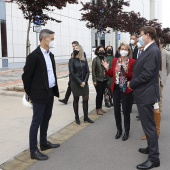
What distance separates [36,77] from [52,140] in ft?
5.10

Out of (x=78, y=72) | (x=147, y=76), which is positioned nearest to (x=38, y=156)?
(x=147, y=76)

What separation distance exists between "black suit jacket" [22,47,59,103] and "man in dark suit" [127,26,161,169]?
1300 millimetres

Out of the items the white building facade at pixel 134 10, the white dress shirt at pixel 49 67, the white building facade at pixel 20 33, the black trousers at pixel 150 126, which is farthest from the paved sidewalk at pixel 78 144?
the white building facade at pixel 134 10

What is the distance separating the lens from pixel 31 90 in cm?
450

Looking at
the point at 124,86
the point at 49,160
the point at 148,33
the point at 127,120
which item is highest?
the point at 148,33

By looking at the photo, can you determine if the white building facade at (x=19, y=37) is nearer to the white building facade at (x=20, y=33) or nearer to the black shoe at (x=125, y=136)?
the white building facade at (x=20, y=33)

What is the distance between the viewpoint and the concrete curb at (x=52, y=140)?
428 cm

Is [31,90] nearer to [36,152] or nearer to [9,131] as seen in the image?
[36,152]

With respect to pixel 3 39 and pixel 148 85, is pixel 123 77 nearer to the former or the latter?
pixel 148 85

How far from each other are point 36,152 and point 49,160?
24cm

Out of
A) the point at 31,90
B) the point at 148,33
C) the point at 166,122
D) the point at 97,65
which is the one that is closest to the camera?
the point at 148,33

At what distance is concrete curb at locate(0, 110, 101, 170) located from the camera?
4.28 meters

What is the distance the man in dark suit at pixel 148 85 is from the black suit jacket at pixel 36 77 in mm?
1300

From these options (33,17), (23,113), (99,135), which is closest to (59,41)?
(33,17)
